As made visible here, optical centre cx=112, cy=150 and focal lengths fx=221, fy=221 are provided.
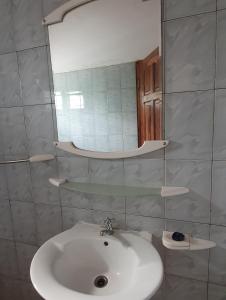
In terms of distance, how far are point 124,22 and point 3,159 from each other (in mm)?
1031

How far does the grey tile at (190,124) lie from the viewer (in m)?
0.92

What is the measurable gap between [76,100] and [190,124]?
56cm

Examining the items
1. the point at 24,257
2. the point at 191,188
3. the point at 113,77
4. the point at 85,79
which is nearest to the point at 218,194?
the point at 191,188

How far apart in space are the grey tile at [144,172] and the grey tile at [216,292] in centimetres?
56

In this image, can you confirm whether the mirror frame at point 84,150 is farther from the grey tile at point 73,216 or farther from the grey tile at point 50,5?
the grey tile at point 73,216

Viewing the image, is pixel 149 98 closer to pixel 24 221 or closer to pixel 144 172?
pixel 144 172

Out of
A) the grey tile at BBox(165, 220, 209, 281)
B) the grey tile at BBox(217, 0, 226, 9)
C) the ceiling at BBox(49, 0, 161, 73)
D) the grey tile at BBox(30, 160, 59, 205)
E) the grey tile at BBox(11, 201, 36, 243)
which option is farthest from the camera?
the grey tile at BBox(11, 201, 36, 243)

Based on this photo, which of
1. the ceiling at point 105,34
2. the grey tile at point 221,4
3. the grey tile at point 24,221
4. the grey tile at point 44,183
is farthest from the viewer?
the grey tile at point 24,221

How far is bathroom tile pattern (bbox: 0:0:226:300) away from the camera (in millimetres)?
896

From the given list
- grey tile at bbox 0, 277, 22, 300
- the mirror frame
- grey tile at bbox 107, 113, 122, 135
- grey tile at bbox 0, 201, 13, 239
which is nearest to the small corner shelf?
the mirror frame

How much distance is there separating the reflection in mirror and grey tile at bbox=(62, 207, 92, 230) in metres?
0.38

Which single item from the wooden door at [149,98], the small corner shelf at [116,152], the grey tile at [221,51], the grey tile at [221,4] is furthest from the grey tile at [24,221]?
the grey tile at [221,4]

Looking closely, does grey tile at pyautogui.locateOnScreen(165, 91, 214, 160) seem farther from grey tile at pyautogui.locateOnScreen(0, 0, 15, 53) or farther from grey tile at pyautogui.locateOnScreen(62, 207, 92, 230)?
grey tile at pyautogui.locateOnScreen(0, 0, 15, 53)

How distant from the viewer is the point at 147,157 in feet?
3.42
